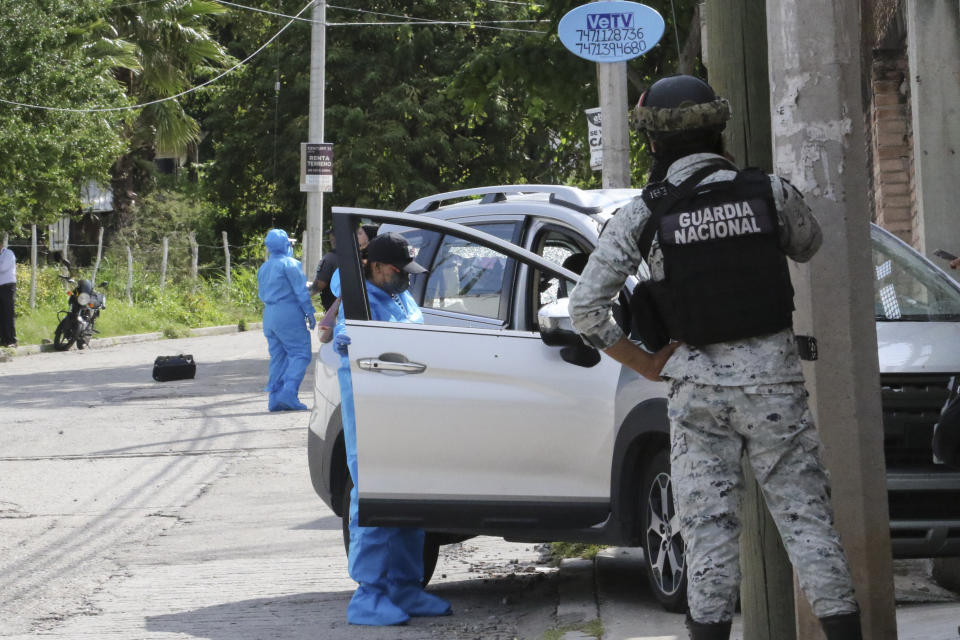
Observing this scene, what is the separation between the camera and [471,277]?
24.4ft

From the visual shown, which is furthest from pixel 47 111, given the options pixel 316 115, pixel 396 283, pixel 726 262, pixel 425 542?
pixel 726 262

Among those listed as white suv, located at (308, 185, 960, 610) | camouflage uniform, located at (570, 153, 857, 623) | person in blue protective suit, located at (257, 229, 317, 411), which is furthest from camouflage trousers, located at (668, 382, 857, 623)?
person in blue protective suit, located at (257, 229, 317, 411)

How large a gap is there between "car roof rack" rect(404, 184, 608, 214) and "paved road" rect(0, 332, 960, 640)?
1875mm

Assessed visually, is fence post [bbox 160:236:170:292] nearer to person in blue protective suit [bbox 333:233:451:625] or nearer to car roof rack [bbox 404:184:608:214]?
car roof rack [bbox 404:184:608:214]

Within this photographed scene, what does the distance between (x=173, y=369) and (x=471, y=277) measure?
1133 cm

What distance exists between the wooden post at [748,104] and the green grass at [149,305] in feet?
70.1

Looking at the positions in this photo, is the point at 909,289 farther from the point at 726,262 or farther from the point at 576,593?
the point at 726,262

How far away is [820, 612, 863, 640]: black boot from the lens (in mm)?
3988

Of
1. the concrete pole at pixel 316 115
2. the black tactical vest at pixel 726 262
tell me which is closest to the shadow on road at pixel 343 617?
the black tactical vest at pixel 726 262

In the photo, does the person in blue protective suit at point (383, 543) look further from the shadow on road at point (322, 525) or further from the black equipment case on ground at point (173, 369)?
the black equipment case on ground at point (173, 369)

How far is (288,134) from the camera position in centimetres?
3834

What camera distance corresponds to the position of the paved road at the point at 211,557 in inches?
255

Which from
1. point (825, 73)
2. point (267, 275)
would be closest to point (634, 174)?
point (267, 275)

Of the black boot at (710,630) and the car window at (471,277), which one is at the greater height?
the car window at (471,277)
